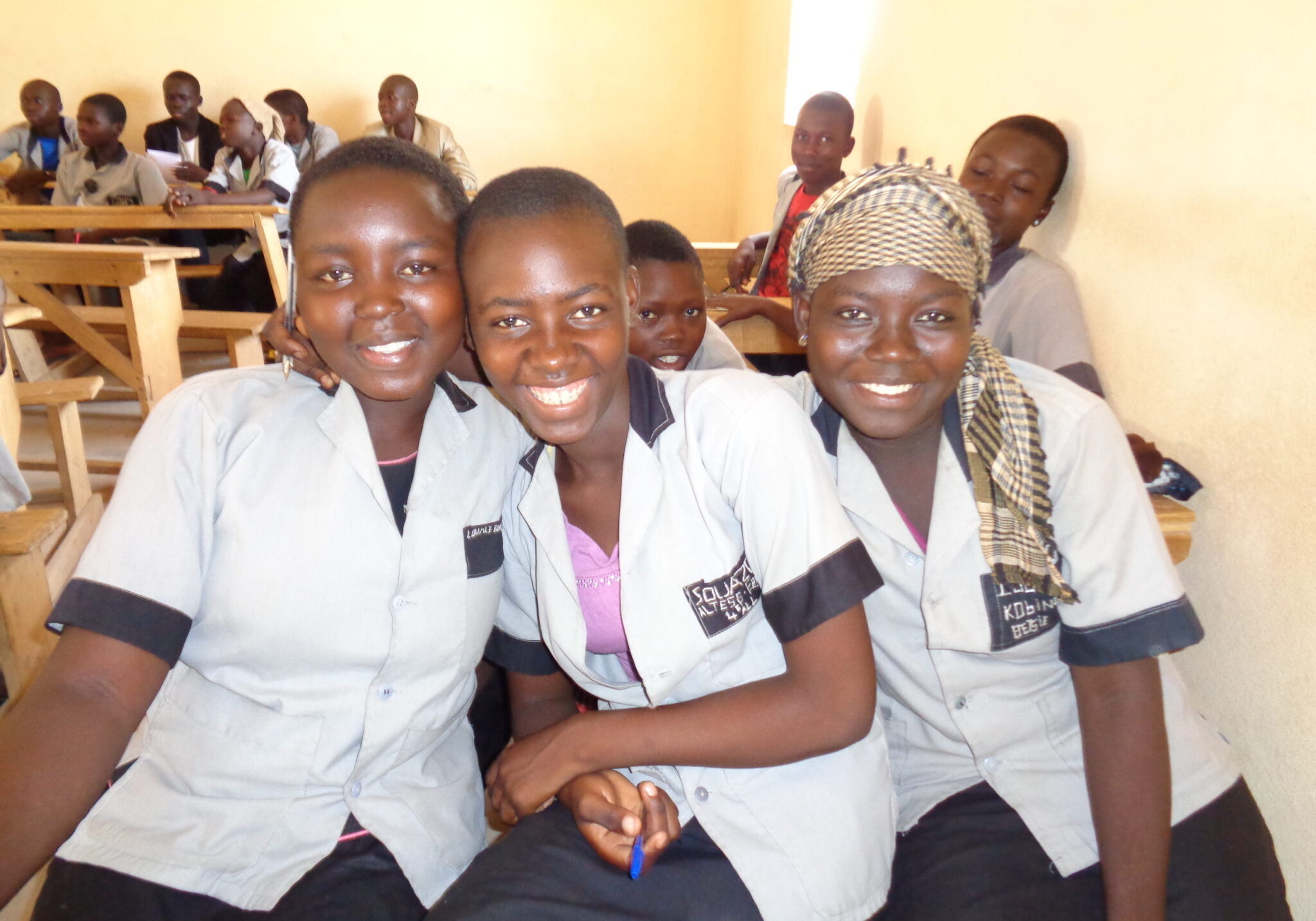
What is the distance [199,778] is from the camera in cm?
105

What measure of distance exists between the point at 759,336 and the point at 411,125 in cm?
475

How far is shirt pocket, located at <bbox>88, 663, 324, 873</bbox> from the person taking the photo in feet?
3.33

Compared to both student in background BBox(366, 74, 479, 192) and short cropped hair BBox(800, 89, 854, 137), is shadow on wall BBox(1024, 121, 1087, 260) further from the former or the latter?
student in background BBox(366, 74, 479, 192)

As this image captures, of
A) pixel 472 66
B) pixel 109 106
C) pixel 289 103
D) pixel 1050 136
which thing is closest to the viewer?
pixel 1050 136

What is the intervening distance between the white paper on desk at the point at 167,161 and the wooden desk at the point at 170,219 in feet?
5.97

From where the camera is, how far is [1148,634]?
104cm

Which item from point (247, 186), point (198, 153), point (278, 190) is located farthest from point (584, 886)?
point (198, 153)

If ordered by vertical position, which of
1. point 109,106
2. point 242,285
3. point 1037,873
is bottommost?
point 242,285

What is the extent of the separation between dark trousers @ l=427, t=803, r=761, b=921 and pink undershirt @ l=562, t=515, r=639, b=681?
0.78 ft

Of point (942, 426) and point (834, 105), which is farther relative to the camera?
point (834, 105)

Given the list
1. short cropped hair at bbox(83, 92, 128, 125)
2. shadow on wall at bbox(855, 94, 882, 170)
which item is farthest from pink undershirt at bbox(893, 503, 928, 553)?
short cropped hair at bbox(83, 92, 128, 125)

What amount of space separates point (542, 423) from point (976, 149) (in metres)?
1.65

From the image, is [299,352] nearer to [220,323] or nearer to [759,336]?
[759,336]

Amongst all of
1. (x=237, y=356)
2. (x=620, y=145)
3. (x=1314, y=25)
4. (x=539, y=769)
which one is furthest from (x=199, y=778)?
(x=620, y=145)
